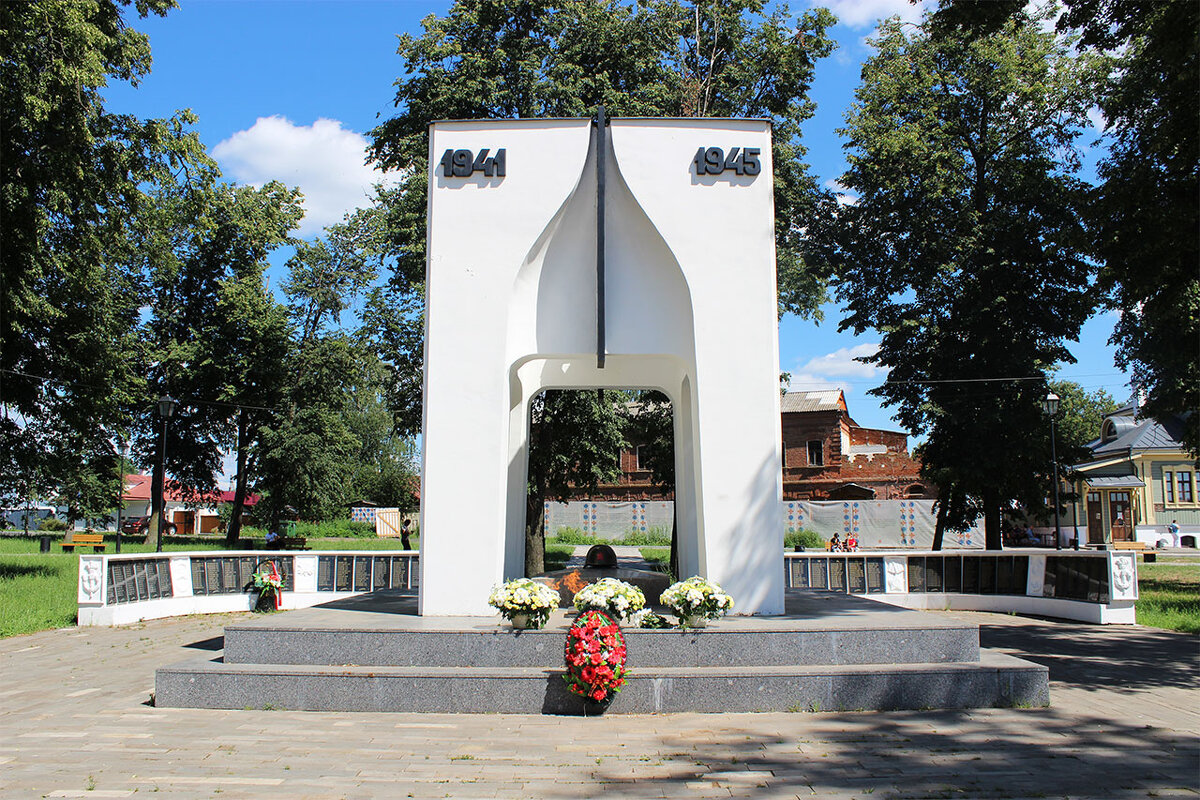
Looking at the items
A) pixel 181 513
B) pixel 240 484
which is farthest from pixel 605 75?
pixel 181 513

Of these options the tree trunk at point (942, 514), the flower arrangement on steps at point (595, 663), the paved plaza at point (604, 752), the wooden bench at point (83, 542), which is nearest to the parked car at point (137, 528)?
the wooden bench at point (83, 542)

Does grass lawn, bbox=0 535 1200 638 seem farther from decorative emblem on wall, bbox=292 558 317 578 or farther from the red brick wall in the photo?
the red brick wall

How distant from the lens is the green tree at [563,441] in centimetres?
2109

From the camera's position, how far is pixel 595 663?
7.58 m

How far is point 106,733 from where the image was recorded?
286 inches

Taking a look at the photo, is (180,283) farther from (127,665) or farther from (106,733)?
(106,733)

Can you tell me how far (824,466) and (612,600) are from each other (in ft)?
117

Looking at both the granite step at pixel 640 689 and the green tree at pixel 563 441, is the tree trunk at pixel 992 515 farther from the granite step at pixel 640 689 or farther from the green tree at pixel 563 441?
the granite step at pixel 640 689

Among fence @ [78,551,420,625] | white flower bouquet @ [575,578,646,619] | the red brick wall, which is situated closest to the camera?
white flower bouquet @ [575,578,646,619]

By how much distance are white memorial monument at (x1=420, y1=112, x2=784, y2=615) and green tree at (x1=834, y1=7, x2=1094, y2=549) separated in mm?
14392

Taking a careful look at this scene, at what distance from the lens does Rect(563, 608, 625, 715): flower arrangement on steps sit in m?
7.57

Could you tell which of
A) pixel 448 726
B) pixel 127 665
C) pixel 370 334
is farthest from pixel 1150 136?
pixel 370 334

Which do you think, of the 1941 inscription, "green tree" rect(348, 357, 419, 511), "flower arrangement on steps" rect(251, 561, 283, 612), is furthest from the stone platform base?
"green tree" rect(348, 357, 419, 511)

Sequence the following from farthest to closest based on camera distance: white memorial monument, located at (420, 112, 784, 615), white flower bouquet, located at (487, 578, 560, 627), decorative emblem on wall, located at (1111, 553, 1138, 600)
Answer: decorative emblem on wall, located at (1111, 553, 1138, 600), white memorial monument, located at (420, 112, 784, 615), white flower bouquet, located at (487, 578, 560, 627)
